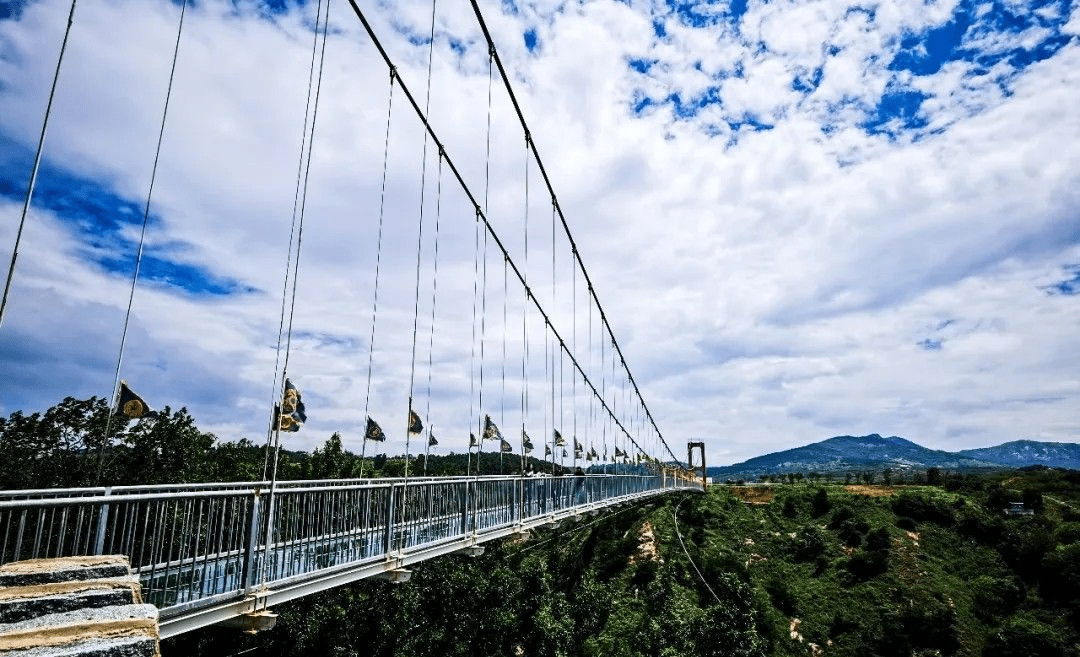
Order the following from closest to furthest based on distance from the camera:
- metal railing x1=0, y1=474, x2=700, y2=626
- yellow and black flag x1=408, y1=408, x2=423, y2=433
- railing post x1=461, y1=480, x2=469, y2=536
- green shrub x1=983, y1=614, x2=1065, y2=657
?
metal railing x1=0, y1=474, x2=700, y2=626
railing post x1=461, y1=480, x2=469, y2=536
yellow and black flag x1=408, y1=408, x2=423, y2=433
green shrub x1=983, y1=614, x2=1065, y2=657

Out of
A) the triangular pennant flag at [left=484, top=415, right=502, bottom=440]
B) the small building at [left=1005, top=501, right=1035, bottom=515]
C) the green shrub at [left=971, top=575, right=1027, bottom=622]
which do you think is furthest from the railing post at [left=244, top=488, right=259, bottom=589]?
the small building at [left=1005, top=501, right=1035, bottom=515]

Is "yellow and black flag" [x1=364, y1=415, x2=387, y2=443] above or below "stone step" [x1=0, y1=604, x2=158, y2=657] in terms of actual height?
above

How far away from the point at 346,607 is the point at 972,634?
30823mm

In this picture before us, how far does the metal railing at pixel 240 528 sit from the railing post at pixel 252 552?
0.04 feet

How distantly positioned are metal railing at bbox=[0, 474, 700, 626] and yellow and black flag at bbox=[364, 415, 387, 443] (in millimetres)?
2897

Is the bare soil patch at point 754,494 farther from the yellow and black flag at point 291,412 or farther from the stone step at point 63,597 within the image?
the stone step at point 63,597

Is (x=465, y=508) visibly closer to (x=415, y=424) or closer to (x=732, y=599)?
(x=415, y=424)

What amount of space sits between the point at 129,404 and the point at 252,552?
3.51m

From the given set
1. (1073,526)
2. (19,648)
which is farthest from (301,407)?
(1073,526)

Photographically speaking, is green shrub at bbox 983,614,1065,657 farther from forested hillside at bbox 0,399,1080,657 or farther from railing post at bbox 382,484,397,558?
railing post at bbox 382,484,397,558

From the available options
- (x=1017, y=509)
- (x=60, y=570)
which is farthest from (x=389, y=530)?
(x=1017, y=509)

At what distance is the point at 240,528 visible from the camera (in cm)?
609

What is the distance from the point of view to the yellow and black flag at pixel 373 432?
45.1 ft

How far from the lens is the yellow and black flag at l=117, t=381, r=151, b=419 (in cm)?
809
